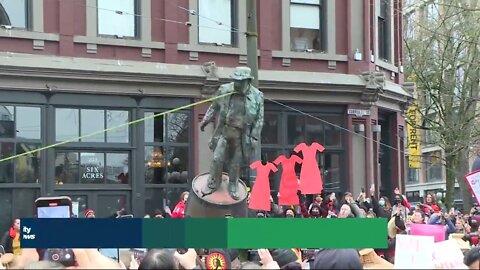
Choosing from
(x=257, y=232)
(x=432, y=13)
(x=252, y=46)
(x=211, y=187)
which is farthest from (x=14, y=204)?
(x=432, y=13)

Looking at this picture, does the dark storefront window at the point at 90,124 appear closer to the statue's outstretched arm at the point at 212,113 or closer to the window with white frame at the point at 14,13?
the window with white frame at the point at 14,13

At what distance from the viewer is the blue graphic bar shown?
7305 mm

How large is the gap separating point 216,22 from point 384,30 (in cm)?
689

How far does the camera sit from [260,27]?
24.1 metres

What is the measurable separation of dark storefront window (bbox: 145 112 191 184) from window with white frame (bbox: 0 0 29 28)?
3855 millimetres

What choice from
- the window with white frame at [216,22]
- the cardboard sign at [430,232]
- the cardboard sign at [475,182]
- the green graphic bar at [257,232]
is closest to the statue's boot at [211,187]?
the cardboard sign at [475,182]

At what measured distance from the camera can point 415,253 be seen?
596 cm

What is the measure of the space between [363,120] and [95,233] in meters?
18.8

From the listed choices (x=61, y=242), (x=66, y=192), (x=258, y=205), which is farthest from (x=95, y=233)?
(x=66, y=192)

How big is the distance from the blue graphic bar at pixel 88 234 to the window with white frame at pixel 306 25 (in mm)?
17688

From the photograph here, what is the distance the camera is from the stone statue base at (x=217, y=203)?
516 inches

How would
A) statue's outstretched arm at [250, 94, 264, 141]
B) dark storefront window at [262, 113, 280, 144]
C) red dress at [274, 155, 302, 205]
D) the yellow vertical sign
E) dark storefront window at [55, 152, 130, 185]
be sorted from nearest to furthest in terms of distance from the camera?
red dress at [274, 155, 302, 205] → statue's outstretched arm at [250, 94, 264, 141] → dark storefront window at [55, 152, 130, 185] → dark storefront window at [262, 113, 280, 144] → the yellow vertical sign

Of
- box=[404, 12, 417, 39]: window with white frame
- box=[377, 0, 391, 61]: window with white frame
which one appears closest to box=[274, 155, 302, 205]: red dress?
box=[377, 0, 391, 61]: window with white frame

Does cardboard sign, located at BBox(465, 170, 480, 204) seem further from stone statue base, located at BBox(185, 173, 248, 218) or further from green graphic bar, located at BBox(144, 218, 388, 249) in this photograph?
green graphic bar, located at BBox(144, 218, 388, 249)
